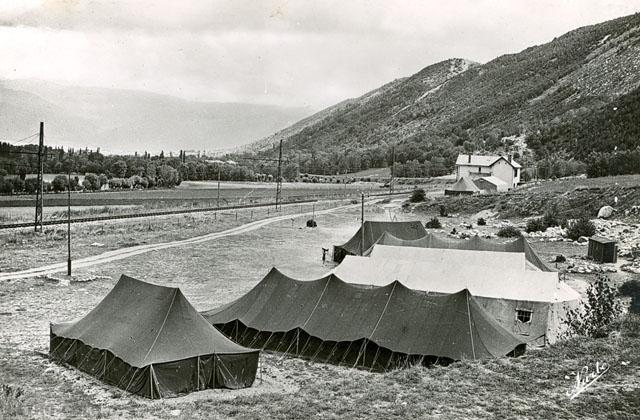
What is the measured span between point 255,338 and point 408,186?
10998 cm

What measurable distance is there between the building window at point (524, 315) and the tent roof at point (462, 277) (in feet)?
1.50

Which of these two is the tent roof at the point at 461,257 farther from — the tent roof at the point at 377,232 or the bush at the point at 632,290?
the tent roof at the point at 377,232

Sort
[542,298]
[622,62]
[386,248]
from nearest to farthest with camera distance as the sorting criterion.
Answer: [542,298] → [386,248] → [622,62]

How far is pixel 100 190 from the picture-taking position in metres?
104

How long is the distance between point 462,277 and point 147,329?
1364cm

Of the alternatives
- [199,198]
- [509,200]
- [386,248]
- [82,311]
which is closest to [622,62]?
[509,200]

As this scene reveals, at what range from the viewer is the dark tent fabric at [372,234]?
41469mm

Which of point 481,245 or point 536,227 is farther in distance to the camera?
point 536,227

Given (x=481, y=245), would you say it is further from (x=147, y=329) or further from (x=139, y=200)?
(x=139, y=200)

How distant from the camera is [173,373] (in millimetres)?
16609

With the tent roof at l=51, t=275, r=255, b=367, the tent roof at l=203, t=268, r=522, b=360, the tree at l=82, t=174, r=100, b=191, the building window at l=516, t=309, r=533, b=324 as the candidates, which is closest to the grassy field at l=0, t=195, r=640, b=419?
the tent roof at l=51, t=275, r=255, b=367

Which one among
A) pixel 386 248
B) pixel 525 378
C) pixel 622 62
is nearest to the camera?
pixel 525 378

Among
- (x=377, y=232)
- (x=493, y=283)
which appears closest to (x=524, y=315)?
(x=493, y=283)

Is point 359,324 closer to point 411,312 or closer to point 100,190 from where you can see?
point 411,312
